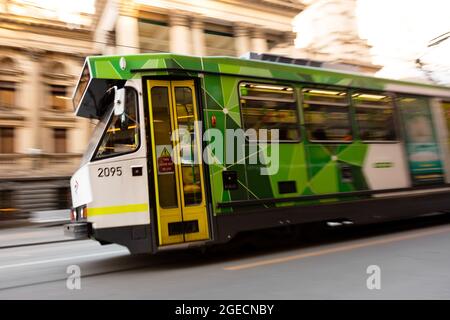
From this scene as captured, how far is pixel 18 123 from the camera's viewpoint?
28.8 m

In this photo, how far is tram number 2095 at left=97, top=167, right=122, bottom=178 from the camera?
5.96 m

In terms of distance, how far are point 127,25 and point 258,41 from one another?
38.9 feet

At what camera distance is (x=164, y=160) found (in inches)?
242

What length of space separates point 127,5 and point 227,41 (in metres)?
9.36

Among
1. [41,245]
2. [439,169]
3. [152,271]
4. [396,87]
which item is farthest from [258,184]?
[41,245]

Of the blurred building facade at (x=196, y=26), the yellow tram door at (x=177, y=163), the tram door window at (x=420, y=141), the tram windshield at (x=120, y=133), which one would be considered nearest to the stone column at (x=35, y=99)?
the blurred building facade at (x=196, y=26)

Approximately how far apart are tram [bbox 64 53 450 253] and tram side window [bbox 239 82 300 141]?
0.02m

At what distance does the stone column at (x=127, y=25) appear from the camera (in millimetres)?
32625

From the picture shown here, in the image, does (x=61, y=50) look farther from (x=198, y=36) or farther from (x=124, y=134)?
(x=124, y=134)

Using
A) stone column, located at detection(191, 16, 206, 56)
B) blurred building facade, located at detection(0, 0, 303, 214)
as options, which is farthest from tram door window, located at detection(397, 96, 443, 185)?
stone column, located at detection(191, 16, 206, 56)

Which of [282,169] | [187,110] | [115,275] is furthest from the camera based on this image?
[282,169]

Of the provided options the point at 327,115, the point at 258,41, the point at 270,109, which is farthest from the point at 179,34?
the point at 270,109

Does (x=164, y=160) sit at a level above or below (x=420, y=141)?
below
